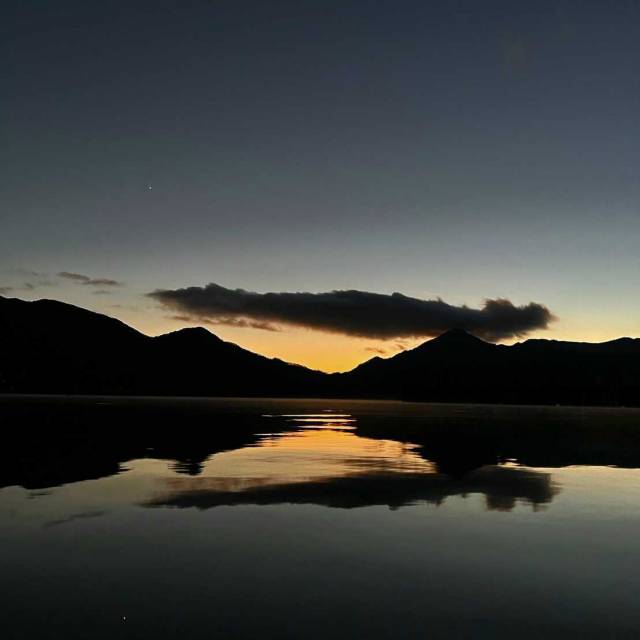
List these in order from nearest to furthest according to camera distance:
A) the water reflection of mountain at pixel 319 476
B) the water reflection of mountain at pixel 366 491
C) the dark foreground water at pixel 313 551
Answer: the dark foreground water at pixel 313 551
the water reflection of mountain at pixel 366 491
the water reflection of mountain at pixel 319 476

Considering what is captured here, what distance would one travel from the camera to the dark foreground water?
38.3 feet

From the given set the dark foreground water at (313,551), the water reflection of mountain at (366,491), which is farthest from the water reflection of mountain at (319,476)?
the dark foreground water at (313,551)

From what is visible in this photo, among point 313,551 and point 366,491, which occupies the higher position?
point 366,491

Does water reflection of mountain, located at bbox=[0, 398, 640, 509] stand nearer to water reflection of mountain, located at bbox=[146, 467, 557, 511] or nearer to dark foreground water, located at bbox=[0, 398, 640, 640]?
water reflection of mountain, located at bbox=[146, 467, 557, 511]

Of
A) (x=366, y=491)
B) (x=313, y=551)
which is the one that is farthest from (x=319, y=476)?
(x=313, y=551)

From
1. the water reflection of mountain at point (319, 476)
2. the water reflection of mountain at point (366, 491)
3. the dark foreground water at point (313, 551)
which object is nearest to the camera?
the dark foreground water at point (313, 551)

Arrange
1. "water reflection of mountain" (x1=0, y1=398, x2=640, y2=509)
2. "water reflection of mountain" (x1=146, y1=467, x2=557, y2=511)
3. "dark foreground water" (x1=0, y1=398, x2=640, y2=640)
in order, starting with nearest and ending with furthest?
"dark foreground water" (x1=0, y1=398, x2=640, y2=640), "water reflection of mountain" (x1=146, y1=467, x2=557, y2=511), "water reflection of mountain" (x1=0, y1=398, x2=640, y2=509)

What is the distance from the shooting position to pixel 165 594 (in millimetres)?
12992

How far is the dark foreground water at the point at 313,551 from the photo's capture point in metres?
11.7

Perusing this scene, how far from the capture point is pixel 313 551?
16656 mm

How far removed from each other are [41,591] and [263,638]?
5.22m

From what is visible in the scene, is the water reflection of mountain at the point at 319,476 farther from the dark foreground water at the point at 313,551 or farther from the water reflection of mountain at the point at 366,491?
the dark foreground water at the point at 313,551

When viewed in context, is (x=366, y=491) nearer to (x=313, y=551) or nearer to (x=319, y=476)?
(x=319, y=476)

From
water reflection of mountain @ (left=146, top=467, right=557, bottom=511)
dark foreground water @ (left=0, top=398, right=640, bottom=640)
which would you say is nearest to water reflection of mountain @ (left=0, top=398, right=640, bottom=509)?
water reflection of mountain @ (left=146, top=467, right=557, bottom=511)
